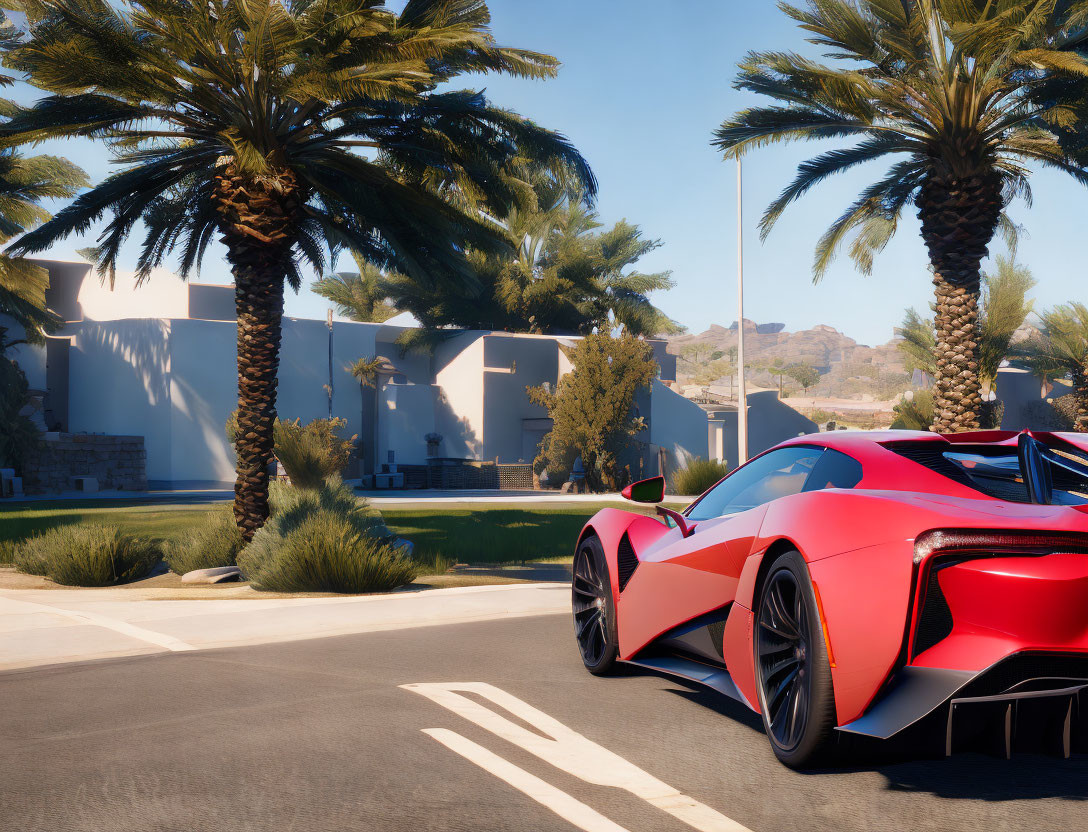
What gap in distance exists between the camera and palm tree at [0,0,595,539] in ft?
43.8

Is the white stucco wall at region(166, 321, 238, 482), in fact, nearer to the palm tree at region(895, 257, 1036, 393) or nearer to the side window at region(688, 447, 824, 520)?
the palm tree at region(895, 257, 1036, 393)

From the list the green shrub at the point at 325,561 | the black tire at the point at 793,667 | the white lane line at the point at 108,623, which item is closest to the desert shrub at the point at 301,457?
the green shrub at the point at 325,561

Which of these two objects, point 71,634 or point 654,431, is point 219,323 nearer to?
point 654,431

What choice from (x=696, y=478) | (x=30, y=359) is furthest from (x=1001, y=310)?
(x=30, y=359)

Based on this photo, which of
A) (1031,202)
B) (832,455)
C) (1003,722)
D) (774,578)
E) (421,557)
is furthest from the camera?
(1031,202)

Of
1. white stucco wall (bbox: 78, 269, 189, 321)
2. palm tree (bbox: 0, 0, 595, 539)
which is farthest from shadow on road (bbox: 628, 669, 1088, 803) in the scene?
white stucco wall (bbox: 78, 269, 189, 321)

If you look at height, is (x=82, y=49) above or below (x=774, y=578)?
above

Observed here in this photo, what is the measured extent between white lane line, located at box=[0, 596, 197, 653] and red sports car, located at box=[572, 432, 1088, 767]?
3.96m

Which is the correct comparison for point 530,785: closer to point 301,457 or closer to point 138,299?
point 301,457

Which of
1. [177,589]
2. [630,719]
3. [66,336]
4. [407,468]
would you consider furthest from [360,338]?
[630,719]

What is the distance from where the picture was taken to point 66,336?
39719mm

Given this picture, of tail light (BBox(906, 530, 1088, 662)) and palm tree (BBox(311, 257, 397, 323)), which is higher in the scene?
palm tree (BBox(311, 257, 397, 323))

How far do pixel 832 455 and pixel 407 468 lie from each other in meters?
35.6

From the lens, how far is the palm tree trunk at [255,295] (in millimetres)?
14820
